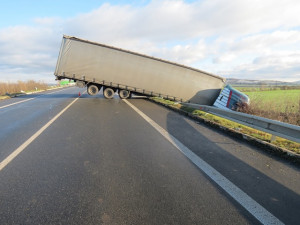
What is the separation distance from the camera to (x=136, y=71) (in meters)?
15.1

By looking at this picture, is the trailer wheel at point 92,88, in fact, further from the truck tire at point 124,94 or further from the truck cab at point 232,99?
the truck cab at point 232,99

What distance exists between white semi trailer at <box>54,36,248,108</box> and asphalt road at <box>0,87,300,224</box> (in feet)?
32.7

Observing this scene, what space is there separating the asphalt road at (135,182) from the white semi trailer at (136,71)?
9.97 meters

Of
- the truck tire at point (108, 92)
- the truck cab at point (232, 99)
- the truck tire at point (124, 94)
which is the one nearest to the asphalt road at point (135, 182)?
the truck cab at point (232, 99)

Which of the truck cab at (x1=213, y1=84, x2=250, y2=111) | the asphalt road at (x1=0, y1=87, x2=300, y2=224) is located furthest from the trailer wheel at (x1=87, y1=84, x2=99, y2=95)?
the asphalt road at (x1=0, y1=87, x2=300, y2=224)

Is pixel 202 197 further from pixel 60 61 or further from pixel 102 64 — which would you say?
pixel 60 61

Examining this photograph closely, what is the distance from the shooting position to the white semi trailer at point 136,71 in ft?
48.1

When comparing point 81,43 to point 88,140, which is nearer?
point 88,140

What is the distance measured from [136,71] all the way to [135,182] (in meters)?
12.9

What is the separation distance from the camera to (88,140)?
5.25 m

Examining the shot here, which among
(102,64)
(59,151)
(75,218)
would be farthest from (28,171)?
(102,64)

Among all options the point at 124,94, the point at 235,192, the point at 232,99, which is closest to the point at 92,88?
the point at 124,94

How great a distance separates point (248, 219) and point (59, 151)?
4.04 meters

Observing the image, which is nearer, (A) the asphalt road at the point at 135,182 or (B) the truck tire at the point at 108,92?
(A) the asphalt road at the point at 135,182
